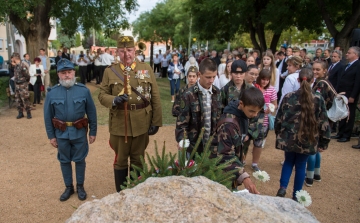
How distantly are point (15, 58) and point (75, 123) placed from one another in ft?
23.4

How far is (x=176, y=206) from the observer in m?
1.68

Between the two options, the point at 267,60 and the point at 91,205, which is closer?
→ the point at 91,205

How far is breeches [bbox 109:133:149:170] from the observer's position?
14.1ft

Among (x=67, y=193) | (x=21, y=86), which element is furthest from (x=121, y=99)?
(x=21, y=86)

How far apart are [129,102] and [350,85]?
224 inches

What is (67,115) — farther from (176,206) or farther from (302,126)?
(176,206)

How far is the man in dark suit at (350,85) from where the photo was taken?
7.44 meters

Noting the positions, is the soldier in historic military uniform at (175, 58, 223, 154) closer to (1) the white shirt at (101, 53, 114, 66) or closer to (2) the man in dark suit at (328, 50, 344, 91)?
(2) the man in dark suit at (328, 50, 344, 91)

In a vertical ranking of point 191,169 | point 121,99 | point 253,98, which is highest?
point 253,98

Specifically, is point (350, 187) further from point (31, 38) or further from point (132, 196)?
point (31, 38)

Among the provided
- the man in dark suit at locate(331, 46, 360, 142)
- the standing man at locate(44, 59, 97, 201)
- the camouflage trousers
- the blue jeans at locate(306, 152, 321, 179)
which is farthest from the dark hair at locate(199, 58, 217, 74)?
the camouflage trousers

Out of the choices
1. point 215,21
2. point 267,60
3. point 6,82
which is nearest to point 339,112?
point 267,60

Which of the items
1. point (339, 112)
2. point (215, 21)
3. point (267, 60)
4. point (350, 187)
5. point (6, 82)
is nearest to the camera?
Answer: point (350, 187)

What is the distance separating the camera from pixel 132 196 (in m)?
1.76
